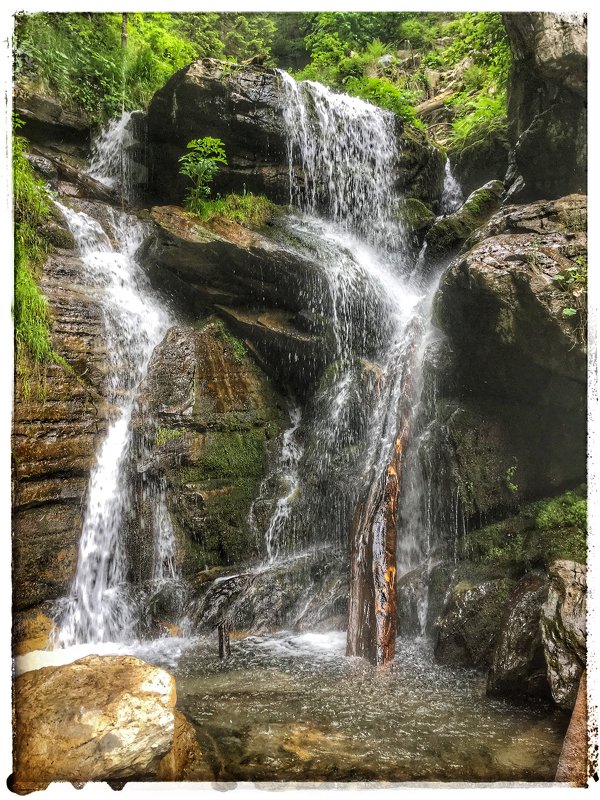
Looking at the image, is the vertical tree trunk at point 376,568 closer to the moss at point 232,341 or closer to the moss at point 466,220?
the moss at point 232,341

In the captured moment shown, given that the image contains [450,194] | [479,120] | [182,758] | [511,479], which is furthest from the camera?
[450,194]

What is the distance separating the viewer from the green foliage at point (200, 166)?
684 cm

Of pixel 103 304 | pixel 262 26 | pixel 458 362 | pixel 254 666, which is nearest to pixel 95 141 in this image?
pixel 262 26

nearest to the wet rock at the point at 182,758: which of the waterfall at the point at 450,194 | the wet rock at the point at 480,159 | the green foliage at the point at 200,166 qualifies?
the green foliage at the point at 200,166

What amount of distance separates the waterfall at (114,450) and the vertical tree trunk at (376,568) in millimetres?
2087

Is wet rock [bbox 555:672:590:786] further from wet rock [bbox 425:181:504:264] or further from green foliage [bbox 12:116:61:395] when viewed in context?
wet rock [bbox 425:181:504:264]

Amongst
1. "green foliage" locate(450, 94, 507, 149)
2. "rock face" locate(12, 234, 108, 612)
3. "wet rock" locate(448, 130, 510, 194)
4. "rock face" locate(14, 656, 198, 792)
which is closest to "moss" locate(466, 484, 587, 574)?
"rock face" locate(14, 656, 198, 792)

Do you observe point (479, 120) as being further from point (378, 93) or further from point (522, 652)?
point (522, 652)

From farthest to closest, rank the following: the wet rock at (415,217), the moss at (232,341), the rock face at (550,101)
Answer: the wet rock at (415,217)
the moss at (232,341)
the rock face at (550,101)

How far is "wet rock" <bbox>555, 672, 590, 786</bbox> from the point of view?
288 cm

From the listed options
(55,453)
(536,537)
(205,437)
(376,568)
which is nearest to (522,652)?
(536,537)

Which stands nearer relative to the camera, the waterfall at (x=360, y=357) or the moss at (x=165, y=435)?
the waterfall at (x=360, y=357)

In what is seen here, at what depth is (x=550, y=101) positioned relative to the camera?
526cm

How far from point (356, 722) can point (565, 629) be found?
148 cm
